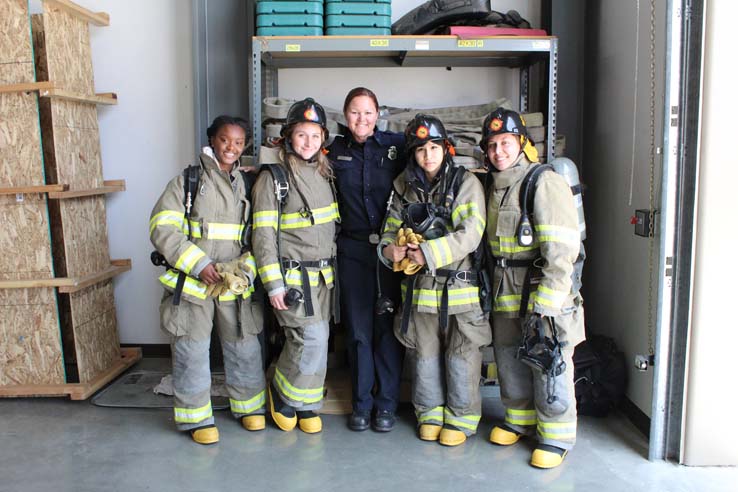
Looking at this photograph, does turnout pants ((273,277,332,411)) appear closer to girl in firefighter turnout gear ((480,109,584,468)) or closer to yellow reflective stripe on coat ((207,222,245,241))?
yellow reflective stripe on coat ((207,222,245,241))

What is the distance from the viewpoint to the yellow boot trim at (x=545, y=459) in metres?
3.62

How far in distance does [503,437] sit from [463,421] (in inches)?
9.3

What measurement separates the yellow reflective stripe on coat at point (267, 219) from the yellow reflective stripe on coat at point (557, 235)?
1.46m

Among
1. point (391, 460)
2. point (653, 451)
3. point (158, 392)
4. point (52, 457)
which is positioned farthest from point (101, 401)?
point (653, 451)

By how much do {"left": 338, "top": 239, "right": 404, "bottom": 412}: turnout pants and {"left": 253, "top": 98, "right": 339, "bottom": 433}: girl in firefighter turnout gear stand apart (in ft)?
0.39

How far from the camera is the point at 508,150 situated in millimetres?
3668

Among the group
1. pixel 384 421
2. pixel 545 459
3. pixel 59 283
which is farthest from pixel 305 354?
pixel 59 283

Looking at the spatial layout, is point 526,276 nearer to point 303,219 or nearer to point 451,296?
point 451,296

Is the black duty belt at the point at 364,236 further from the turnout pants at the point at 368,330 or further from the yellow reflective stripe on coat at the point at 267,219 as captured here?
the yellow reflective stripe on coat at the point at 267,219

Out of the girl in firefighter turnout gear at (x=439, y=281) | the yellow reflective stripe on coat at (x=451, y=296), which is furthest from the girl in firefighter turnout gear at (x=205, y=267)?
the yellow reflective stripe on coat at (x=451, y=296)

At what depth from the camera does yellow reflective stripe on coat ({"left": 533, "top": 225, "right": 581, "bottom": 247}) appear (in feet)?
11.4

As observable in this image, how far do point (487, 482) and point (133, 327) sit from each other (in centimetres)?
328

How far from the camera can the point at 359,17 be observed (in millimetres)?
4383

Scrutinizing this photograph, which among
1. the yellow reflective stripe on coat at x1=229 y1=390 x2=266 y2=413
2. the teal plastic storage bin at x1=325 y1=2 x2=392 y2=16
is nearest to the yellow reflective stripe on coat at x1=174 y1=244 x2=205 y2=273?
the yellow reflective stripe on coat at x1=229 y1=390 x2=266 y2=413
